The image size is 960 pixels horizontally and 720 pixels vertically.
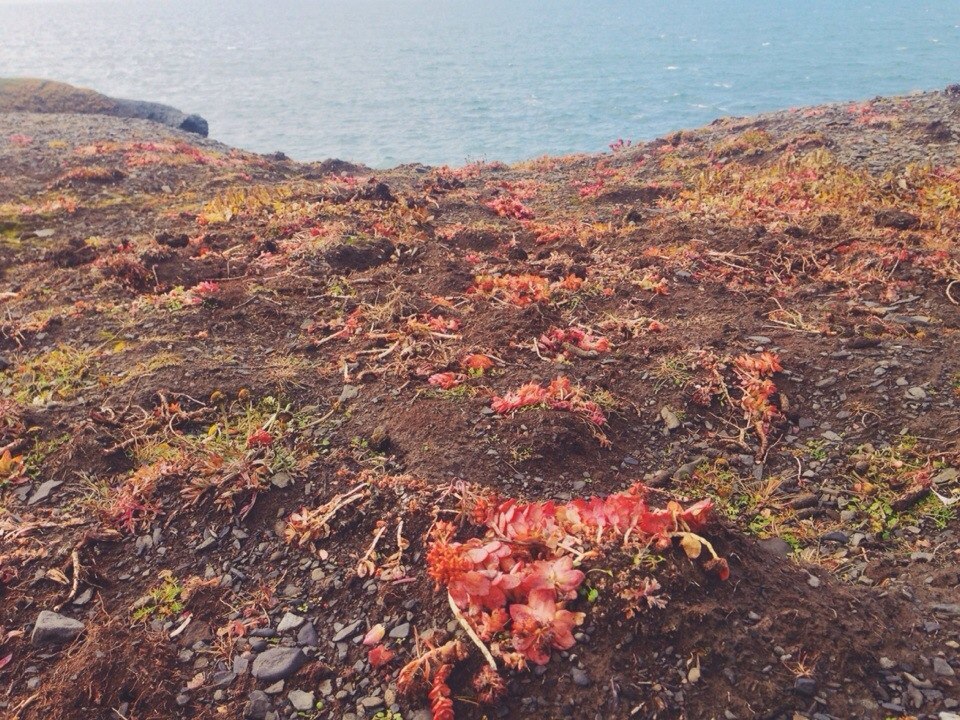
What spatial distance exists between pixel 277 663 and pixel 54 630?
1.57 meters

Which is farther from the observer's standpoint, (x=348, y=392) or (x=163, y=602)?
(x=348, y=392)

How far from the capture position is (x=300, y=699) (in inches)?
141

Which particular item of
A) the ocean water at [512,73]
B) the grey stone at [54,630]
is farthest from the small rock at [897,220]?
the ocean water at [512,73]

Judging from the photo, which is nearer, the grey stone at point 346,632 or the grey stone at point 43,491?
the grey stone at point 346,632

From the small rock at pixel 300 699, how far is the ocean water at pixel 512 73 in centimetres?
2709

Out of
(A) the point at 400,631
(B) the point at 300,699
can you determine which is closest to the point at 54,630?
(B) the point at 300,699

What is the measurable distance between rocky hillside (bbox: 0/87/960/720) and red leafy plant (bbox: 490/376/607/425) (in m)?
0.03

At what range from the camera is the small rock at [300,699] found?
3555 mm

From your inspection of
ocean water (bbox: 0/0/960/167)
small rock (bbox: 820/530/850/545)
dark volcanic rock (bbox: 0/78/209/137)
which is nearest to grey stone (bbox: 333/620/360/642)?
small rock (bbox: 820/530/850/545)

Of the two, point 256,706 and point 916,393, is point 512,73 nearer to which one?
point 916,393

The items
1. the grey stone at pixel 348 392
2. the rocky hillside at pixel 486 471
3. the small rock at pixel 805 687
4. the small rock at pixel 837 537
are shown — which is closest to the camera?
the small rock at pixel 805 687

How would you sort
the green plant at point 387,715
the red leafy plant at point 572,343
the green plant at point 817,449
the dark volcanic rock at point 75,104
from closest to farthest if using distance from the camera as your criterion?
1. the green plant at point 387,715
2. the green plant at point 817,449
3. the red leafy plant at point 572,343
4. the dark volcanic rock at point 75,104

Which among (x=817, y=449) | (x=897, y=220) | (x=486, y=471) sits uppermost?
(x=897, y=220)

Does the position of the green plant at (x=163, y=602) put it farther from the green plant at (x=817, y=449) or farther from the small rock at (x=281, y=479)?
the green plant at (x=817, y=449)
